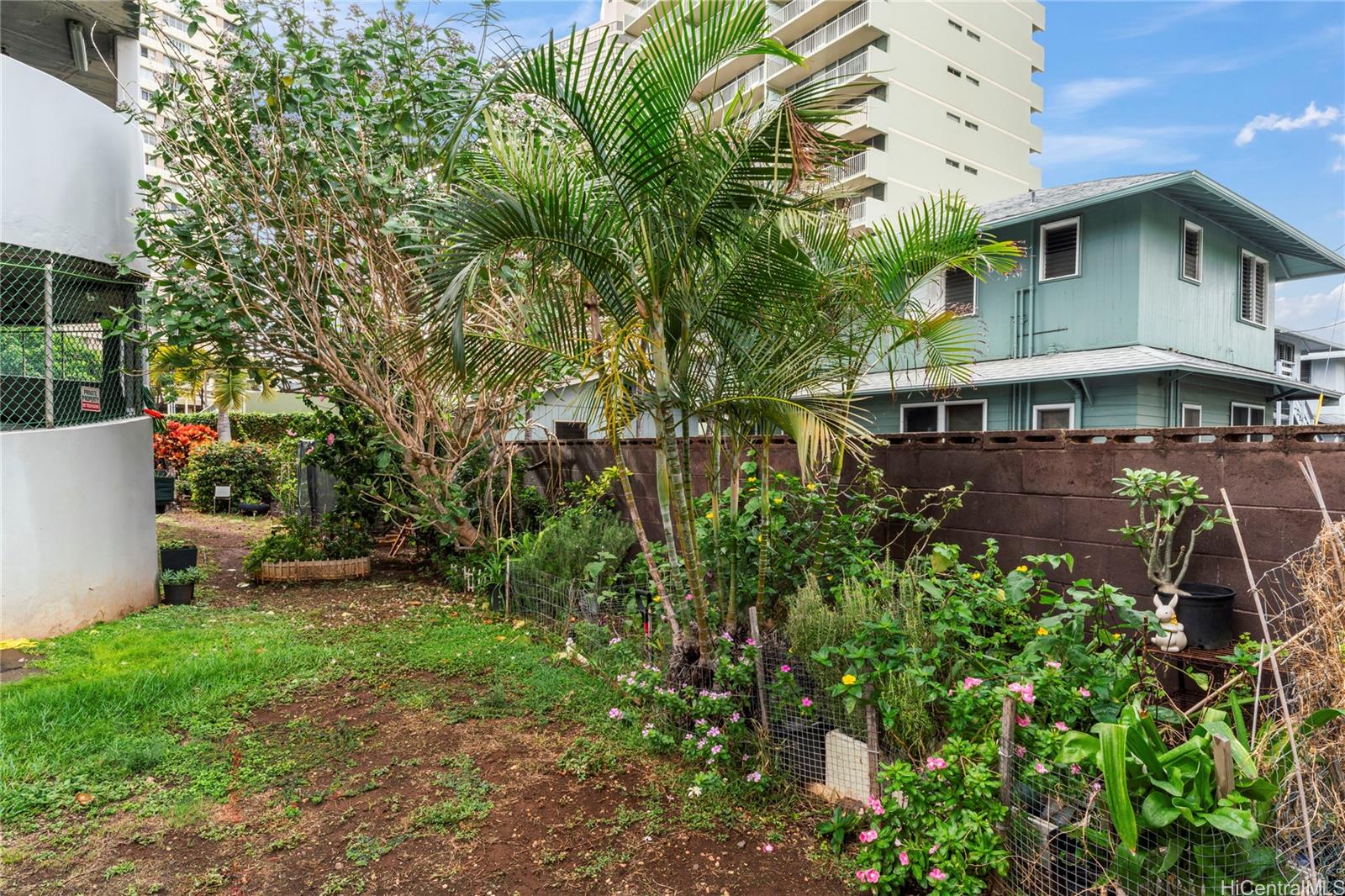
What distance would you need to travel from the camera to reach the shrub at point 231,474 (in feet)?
40.7

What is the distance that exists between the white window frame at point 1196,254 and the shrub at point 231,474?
1432 cm

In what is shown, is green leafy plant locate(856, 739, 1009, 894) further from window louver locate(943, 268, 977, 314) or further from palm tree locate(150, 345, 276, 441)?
window louver locate(943, 268, 977, 314)

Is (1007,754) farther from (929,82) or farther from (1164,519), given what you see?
(929,82)

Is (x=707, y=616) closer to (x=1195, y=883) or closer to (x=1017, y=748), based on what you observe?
(x=1017, y=748)

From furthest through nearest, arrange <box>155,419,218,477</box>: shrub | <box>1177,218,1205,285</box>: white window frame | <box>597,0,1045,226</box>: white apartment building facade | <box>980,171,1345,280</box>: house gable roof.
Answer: <box>597,0,1045,226</box>: white apartment building facade → <box>155,419,218,477</box>: shrub → <box>1177,218,1205,285</box>: white window frame → <box>980,171,1345,280</box>: house gable roof

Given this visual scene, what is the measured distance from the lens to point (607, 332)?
367 centimetres

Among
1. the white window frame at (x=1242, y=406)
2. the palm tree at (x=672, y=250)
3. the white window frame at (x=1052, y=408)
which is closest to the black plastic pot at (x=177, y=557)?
the palm tree at (x=672, y=250)

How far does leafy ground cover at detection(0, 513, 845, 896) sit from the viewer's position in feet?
8.54

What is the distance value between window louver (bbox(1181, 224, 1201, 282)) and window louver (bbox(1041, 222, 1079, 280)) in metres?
1.36

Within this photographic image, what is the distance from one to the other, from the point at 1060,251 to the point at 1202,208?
6.11 ft

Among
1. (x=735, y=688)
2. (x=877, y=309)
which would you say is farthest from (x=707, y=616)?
(x=877, y=309)

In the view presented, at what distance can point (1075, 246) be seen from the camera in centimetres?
998

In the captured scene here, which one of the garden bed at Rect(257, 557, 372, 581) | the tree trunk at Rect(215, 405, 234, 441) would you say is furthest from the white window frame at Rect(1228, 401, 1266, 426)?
the tree trunk at Rect(215, 405, 234, 441)

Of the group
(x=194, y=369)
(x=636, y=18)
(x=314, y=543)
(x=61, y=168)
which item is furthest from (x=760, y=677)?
(x=636, y=18)
